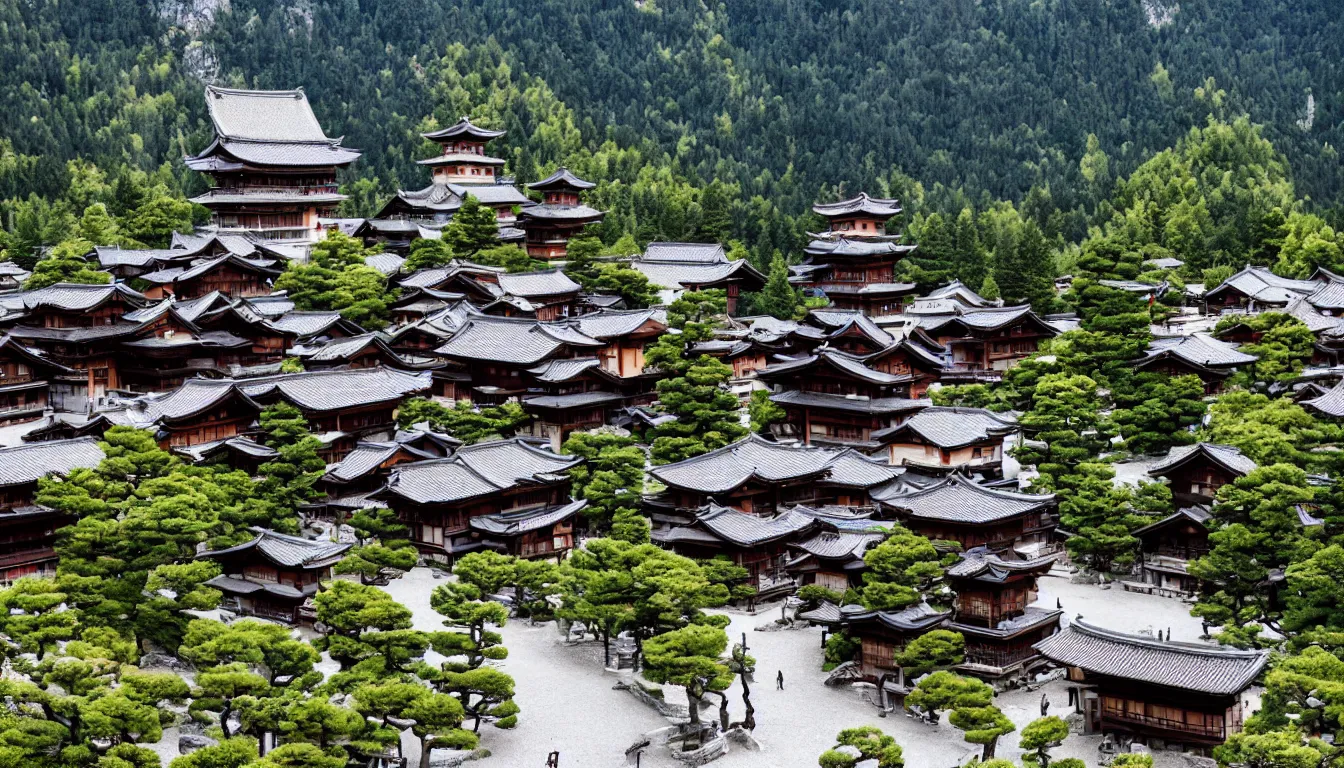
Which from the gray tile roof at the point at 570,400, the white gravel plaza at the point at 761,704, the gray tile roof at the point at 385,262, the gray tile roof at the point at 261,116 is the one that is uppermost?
the gray tile roof at the point at 261,116

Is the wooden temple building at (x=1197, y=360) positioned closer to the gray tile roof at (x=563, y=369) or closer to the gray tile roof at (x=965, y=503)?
the gray tile roof at (x=965, y=503)

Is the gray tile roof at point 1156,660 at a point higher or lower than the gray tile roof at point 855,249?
lower

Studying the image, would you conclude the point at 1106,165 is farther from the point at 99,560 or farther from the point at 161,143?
the point at 99,560

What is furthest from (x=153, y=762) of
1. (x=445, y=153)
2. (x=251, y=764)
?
(x=445, y=153)

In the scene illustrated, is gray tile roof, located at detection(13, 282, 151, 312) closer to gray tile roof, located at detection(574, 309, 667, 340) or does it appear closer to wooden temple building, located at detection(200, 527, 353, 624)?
gray tile roof, located at detection(574, 309, 667, 340)

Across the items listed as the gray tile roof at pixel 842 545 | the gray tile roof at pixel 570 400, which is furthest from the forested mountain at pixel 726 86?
the gray tile roof at pixel 842 545

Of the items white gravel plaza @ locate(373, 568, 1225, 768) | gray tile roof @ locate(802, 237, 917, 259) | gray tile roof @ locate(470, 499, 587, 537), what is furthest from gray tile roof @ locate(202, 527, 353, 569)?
gray tile roof @ locate(802, 237, 917, 259)
